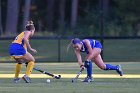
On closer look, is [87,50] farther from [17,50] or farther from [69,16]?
[69,16]

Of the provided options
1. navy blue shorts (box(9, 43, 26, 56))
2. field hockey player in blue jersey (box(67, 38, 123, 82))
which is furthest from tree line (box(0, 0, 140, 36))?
navy blue shorts (box(9, 43, 26, 56))

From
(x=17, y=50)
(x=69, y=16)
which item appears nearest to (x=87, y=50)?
(x=17, y=50)

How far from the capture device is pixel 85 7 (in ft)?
204

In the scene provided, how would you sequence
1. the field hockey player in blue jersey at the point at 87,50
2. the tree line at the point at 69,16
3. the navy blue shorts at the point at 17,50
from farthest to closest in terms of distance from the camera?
the tree line at the point at 69,16 < the navy blue shorts at the point at 17,50 < the field hockey player in blue jersey at the point at 87,50

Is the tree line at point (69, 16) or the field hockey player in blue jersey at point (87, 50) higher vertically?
the field hockey player in blue jersey at point (87, 50)

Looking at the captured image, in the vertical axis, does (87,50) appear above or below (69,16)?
above

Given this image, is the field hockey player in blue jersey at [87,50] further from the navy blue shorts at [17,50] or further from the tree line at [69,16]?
the tree line at [69,16]

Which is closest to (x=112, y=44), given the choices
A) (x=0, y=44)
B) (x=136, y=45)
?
(x=136, y=45)

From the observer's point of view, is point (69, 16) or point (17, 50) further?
point (69, 16)

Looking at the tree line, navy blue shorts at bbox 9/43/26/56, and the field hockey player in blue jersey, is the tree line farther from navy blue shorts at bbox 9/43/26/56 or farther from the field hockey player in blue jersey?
navy blue shorts at bbox 9/43/26/56

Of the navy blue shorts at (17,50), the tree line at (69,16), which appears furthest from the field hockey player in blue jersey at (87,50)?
the tree line at (69,16)

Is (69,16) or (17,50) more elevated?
(17,50)

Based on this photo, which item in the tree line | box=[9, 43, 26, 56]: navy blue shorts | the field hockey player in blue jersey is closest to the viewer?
the field hockey player in blue jersey

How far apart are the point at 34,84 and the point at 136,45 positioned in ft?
69.8
